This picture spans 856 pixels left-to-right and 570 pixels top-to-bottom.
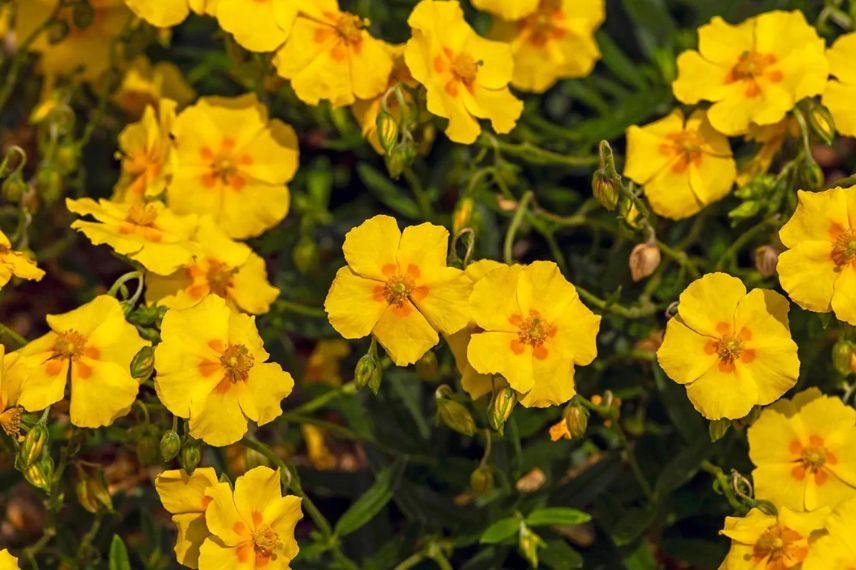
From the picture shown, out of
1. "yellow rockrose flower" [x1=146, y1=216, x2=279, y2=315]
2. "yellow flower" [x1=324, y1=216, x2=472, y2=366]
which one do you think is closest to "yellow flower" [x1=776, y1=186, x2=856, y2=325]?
"yellow flower" [x1=324, y1=216, x2=472, y2=366]

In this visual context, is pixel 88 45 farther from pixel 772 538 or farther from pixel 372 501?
pixel 772 538

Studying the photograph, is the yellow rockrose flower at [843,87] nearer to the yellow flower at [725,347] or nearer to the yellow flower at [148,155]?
the yellow flower at [725,347]

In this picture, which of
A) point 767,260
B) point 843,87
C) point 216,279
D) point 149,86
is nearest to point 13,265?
point 216,279

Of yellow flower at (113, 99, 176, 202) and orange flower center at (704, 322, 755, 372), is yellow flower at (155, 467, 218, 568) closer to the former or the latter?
yellow flower at (113, 99, 176, 202)

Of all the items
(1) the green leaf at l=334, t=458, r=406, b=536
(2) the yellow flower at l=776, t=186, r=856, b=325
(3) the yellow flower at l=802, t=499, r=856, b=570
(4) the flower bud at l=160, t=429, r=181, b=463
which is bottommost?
(1) the green leaf at l=334, t=458, r=406, b=536

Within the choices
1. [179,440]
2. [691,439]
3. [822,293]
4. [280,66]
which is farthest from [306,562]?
[822,293]

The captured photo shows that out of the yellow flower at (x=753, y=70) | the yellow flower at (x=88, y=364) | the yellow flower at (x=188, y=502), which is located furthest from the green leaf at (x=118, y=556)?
the yellow flower at (x=753, y=70)
